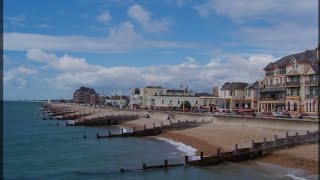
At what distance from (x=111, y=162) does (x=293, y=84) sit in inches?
1773

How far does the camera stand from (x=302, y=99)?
76000 millimetres

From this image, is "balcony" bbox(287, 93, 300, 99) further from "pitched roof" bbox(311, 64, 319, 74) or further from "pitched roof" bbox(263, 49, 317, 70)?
"pitched roof" bbox(311, 64, 319, 74)

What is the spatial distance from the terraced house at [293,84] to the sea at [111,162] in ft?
87.8

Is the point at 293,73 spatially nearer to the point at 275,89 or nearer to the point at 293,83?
the point at 293,83

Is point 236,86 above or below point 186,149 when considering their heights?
above

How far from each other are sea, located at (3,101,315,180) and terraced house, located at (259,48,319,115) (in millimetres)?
26772

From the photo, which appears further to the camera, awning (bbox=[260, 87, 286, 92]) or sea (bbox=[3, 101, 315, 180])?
awning (bbox=[260, 87, 286, 92])

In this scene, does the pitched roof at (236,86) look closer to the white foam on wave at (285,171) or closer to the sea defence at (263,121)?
the sea defence at (263,121)

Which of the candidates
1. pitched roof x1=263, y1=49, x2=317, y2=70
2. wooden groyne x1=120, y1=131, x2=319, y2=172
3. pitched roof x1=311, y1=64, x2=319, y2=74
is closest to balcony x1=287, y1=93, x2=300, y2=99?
pitched roof x1=263, y1=49, x2=317, y2=70

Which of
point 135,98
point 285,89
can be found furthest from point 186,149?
point 135,98

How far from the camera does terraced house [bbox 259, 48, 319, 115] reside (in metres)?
73.2

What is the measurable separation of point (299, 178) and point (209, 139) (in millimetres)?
22772

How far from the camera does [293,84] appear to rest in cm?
7812

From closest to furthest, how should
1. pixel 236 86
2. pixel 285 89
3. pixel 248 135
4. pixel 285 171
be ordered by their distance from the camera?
pixel 285 171
pixel 248 135
pixel 285 89
pixel 236 86
